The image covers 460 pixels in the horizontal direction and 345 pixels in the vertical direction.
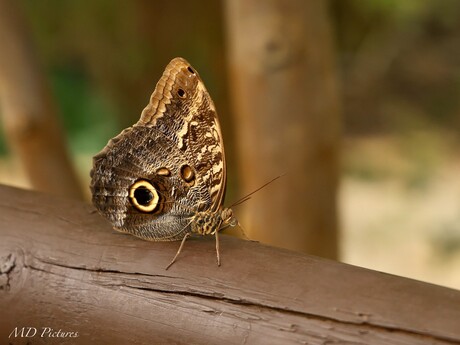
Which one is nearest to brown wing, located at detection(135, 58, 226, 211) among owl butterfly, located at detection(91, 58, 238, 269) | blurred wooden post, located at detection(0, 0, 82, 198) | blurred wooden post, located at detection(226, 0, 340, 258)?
owl butterfly, located at detection(91, 58, 238, 269)

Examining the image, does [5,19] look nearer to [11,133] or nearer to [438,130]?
[11,133]

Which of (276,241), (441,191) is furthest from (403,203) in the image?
(276,241)

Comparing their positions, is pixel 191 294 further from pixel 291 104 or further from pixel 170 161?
pixel 291 104

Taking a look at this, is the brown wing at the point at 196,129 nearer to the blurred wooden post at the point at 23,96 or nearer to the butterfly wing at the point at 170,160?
the butterfly wing at the point at 170,160

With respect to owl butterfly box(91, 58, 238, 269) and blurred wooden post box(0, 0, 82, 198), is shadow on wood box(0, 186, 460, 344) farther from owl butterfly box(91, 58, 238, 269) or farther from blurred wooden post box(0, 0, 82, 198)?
blurred wooden post box(0, 0, 82, 198)

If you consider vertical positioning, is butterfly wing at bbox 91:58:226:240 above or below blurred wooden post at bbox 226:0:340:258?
below

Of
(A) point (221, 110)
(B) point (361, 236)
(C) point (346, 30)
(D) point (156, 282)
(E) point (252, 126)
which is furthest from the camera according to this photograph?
(C) point (346, 30)

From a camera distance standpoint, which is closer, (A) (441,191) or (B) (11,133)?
(B) (11,133)
